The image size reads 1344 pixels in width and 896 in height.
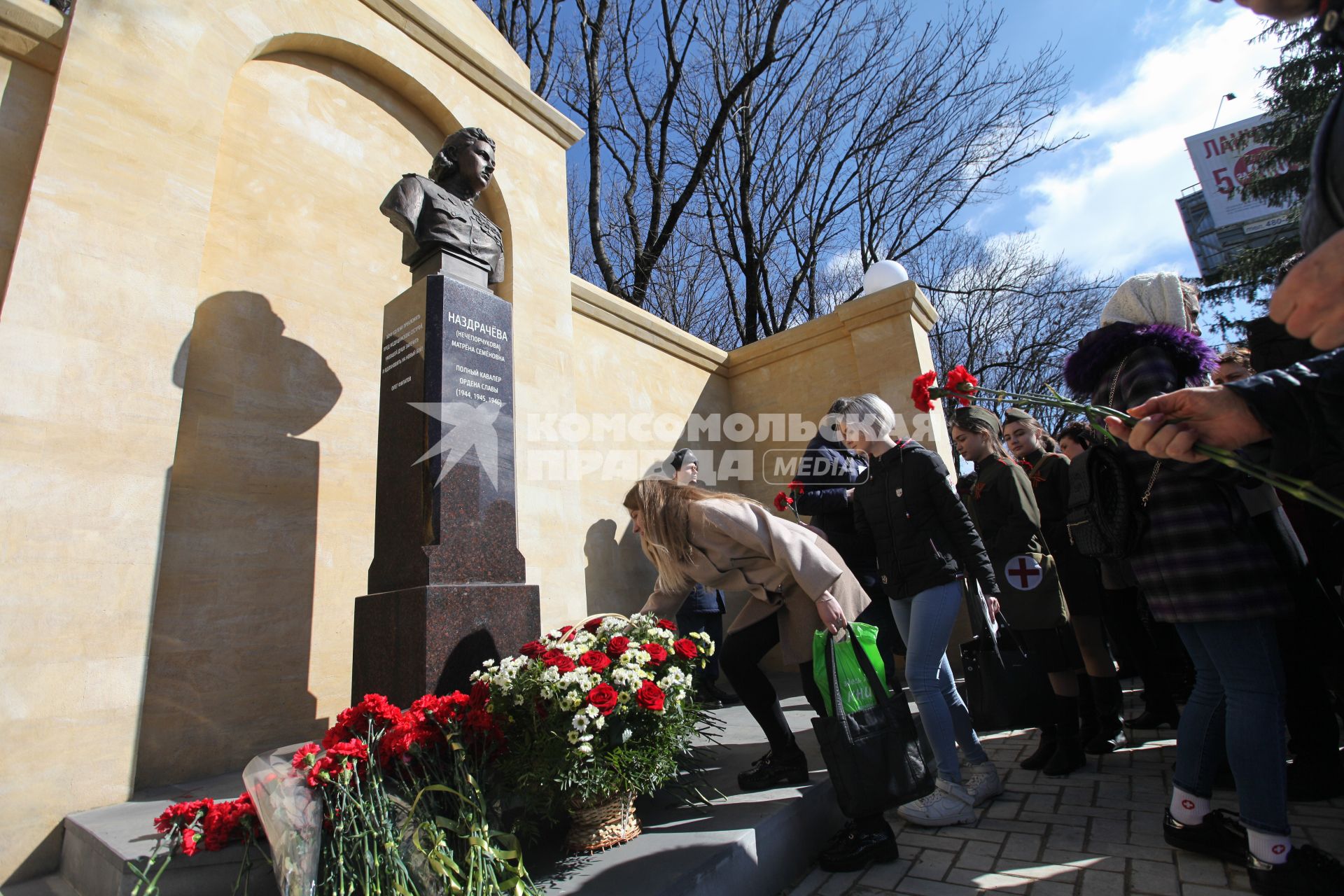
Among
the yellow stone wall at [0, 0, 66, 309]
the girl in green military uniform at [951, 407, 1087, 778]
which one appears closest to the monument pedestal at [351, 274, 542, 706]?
the yellow stone wall at [0, 0, 66, 309]

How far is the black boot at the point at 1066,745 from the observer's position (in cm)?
325

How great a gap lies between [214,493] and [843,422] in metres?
3.57

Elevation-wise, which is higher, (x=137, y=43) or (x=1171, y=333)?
(x=137, y=43)

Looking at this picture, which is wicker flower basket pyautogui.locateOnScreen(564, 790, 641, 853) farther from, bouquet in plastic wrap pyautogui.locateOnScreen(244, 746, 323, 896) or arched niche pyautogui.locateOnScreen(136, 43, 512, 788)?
arched niche pyautogui.locateOnScreen(136, 43, 512, 788)

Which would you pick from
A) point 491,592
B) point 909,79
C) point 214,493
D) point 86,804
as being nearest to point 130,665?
point 86,804

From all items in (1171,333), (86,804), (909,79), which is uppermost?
(909,79)

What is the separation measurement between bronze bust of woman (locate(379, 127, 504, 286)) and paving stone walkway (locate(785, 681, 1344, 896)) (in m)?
3.79

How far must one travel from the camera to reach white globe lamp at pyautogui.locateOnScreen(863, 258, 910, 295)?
25.0 feet

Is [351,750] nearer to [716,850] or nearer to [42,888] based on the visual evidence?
[716,850]

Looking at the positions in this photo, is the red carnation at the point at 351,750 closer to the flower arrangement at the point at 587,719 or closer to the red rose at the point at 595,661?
the flower arrangement at the point at 587,719

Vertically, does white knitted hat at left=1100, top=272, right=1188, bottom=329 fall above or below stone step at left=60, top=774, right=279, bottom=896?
above

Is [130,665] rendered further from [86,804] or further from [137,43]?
[137,43]

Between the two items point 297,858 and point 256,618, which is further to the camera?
point 256,618

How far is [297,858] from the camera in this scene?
5.87 feet
